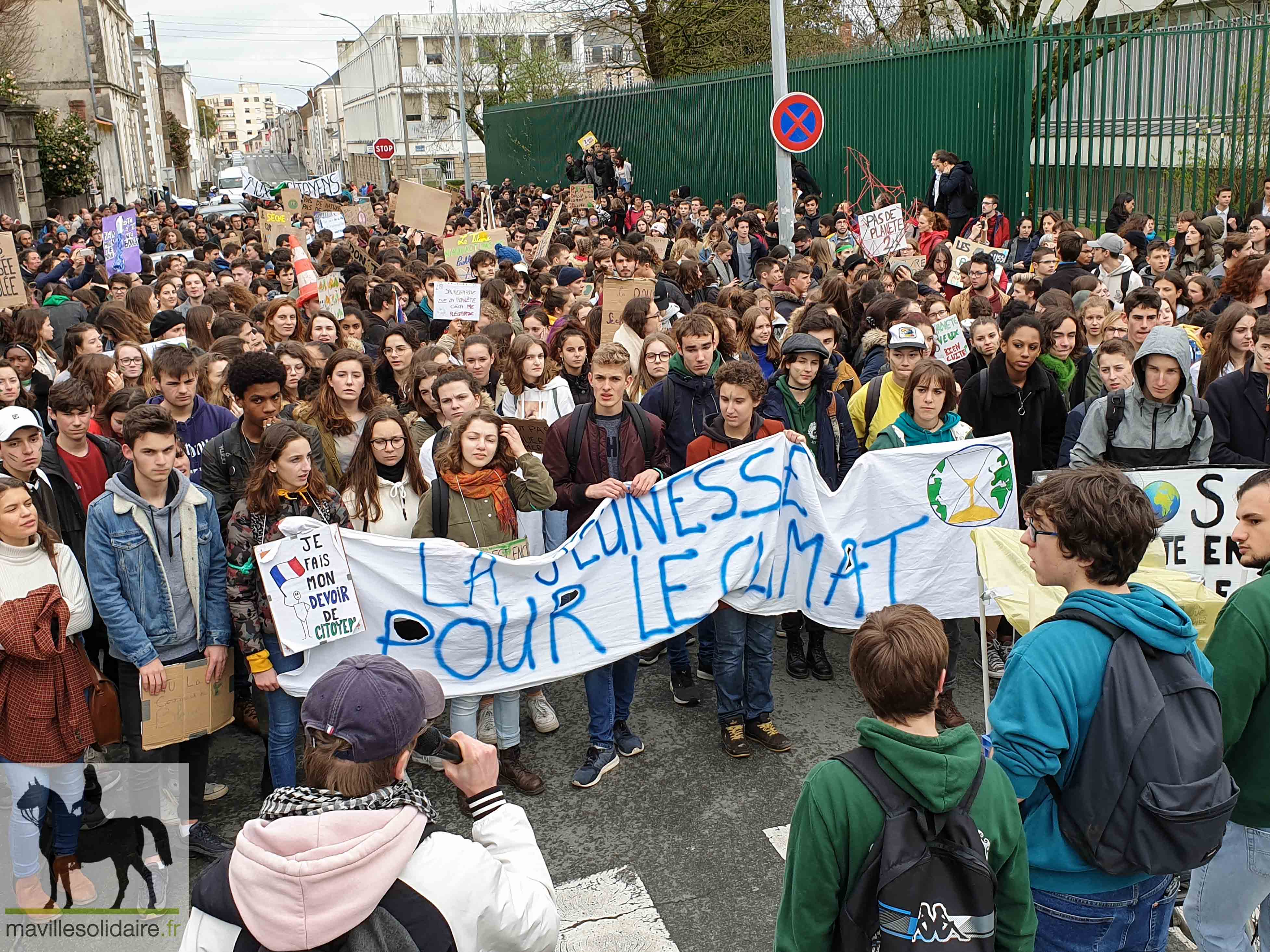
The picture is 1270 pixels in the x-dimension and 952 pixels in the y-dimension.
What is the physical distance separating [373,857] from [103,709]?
10.2 feet

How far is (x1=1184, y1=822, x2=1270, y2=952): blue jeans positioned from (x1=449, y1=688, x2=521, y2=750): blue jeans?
2.97 m

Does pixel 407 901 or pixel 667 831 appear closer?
pixel 407 901

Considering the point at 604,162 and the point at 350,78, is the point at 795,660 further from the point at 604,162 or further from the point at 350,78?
the point at 350,78

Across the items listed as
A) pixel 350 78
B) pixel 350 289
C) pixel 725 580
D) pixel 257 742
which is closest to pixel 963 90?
pixel 350 289

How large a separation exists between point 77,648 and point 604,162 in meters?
24.3

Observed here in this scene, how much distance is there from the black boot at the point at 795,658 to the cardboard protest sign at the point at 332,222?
578 inches

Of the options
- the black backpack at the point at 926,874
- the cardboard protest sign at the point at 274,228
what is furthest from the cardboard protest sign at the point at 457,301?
the cardboard protest sign at the point at 274,228

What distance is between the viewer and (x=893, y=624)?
259 centimetres

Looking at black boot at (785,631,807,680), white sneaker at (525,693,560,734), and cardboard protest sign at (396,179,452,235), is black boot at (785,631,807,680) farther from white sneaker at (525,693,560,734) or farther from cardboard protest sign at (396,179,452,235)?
cardboard protest sign at (396,179,452,235)

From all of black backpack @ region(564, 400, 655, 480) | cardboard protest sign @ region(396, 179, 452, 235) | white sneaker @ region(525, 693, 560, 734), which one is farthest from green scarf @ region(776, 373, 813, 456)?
cardboard protest sign @ region(396, 179, 452, 235)

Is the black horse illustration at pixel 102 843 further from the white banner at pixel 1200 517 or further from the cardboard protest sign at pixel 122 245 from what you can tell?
the cardboard protest sign at pixel 122 245

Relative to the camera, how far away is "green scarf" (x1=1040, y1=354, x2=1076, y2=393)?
6.78 metres

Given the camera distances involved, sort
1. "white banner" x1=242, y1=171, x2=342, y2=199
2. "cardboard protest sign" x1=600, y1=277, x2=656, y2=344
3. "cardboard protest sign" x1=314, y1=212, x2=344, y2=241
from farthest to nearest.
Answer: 1. "white banner" x1=242, y1=171, x2=342, y2=199
2. "cardboard protest sign" x1=314, y1=212, x2=344, y2=241
3. "cardboard protest sign" x1=600, y1=277, x2=656, y2=344

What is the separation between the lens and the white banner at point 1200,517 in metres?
5.10
